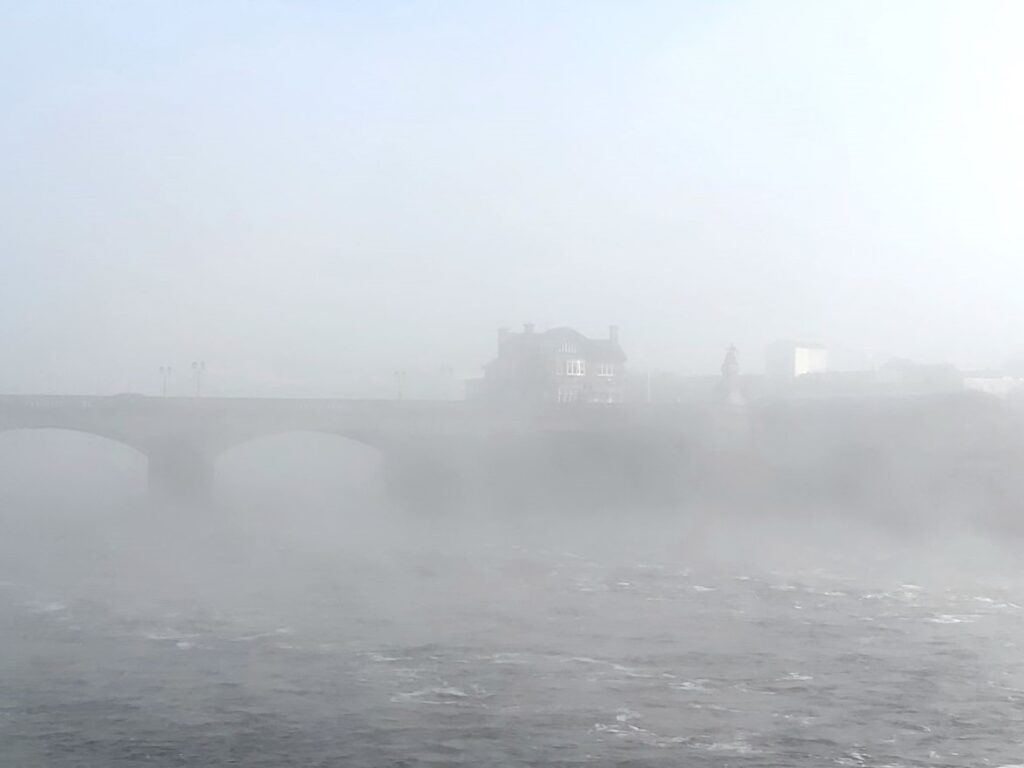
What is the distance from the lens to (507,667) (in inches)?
928

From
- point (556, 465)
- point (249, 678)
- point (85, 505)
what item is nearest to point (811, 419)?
point (556, 465)

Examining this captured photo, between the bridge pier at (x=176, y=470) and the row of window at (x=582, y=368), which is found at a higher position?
the row of window at (x=582, y=368)

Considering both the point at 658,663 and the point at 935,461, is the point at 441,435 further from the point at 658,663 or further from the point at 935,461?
the point at 658,663

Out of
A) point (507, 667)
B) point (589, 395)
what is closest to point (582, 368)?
point (589, 395)

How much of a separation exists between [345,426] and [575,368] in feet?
70.5

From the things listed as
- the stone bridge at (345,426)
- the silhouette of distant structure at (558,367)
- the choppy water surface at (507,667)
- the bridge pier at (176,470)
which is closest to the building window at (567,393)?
the silhouette of distant structure at (558,367)

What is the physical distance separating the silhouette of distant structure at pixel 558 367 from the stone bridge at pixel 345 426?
1007cm

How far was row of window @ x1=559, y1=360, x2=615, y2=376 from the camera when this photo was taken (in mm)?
77750

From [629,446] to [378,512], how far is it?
13254mm

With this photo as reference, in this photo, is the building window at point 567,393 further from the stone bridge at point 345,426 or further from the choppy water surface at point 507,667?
the choppy water surface at point 507,667

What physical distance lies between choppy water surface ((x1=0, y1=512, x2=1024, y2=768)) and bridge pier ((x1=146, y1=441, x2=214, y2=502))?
2122 centimetres

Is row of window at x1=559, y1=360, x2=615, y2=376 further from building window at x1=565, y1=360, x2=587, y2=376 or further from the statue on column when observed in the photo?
the statue on column

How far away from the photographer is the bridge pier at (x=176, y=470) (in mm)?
A: 59375

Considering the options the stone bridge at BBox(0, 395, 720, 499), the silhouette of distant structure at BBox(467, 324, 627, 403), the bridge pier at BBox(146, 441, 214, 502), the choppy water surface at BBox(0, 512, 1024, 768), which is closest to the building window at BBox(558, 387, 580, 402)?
the silhouette of distant structure at BBox(467, 324, 627, 403)
